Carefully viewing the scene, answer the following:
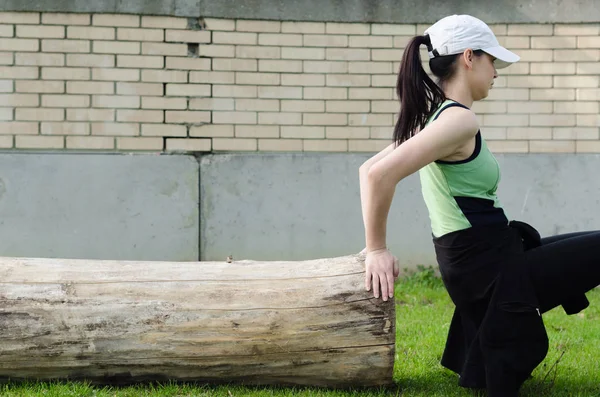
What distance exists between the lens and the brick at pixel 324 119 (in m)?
6.75

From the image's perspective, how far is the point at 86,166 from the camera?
654 centimetres

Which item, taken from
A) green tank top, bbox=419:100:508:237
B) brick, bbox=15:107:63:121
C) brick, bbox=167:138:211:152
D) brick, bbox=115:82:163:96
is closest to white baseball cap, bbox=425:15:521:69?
green tank top, bbox=419:100:508:237

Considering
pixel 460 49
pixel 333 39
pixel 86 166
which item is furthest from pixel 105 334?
pixel 333 39

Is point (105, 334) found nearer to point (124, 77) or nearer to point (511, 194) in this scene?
point (124, 77)

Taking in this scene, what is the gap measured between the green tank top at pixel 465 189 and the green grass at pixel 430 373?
3.04 ft

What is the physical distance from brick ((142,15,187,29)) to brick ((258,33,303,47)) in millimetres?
669

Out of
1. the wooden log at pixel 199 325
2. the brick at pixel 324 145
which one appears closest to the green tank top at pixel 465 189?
the wooden log at pixel 199 325

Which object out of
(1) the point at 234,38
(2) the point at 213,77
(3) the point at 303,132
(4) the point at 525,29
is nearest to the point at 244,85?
(2) the point at 213,77

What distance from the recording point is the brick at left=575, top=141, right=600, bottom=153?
6.92 metres

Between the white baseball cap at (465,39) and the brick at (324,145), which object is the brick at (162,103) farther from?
the white baseball cap at (465,39)

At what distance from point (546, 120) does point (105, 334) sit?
4845mm

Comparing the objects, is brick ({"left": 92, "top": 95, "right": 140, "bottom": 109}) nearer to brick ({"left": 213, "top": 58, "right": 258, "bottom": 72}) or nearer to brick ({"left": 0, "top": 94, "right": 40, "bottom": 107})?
brick ({"left": 0, "top": 94, "right": 40, "bottom": 107})

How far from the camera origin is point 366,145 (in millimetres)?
6836

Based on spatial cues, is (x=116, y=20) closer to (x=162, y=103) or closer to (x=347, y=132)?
(x=162, y=103)
